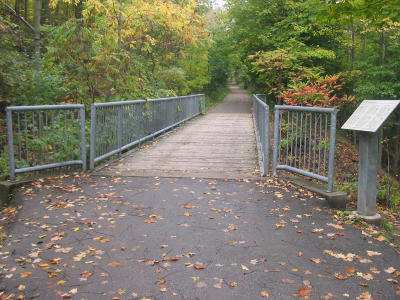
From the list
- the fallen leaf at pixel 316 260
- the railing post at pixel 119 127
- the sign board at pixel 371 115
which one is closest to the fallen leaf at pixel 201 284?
the fallen leaf at pixel 316 260

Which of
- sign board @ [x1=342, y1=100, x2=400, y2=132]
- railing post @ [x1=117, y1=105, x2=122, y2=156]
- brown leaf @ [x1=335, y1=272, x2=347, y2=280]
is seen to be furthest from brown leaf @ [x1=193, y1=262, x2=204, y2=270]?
railing post @ [x1=117, y1=105, x2=122, y2=156]

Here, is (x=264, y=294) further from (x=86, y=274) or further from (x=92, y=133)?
(x=92, y=133)

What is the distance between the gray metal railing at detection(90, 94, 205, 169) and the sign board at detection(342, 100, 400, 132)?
14.7 ft

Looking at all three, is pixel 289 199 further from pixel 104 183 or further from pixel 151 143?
pixel 151 143

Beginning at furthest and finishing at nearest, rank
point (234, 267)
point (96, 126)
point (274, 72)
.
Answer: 1. point (274, 72)
2. point (96, 126)
3. point (234, 267)

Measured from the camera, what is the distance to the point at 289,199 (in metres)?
5.71

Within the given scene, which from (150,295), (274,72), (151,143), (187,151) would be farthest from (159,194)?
(274,72)

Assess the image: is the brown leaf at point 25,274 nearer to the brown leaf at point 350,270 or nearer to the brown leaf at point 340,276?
the brown leaf at point 340,276

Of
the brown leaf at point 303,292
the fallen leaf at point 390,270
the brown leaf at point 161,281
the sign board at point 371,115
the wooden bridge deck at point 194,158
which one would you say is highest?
the sign board at point 371,115

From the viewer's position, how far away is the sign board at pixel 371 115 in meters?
4.68

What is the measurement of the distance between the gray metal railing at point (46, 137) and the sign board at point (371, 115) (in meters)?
4.61

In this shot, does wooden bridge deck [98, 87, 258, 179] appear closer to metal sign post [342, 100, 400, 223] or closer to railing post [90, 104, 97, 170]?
railing post [90, 104, 97, 170]

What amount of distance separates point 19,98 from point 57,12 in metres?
14.3

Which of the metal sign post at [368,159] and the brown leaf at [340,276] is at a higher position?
the metal sign post at [368,159]
